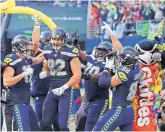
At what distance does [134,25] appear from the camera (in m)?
15.2

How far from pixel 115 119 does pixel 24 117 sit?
122 cm

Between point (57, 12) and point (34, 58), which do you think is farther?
point (57, 12)

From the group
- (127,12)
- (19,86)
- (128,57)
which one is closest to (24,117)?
(19,86)

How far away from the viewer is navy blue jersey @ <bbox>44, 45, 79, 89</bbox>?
24.1 ft

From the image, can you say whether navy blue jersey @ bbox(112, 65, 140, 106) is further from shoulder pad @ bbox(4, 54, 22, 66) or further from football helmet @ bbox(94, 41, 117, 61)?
shoulder pad @ bbox(4, 54, 22, 66)

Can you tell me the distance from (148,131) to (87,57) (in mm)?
1363

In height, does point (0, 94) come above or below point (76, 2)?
below

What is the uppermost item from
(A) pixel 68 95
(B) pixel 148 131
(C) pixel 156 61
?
(C) pixel 156 61

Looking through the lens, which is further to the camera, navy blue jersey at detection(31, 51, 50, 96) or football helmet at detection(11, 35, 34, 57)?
navy blue jersey at detection(31, 51, 50, 96)

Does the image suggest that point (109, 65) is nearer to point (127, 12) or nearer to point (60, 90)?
point (60, 90)

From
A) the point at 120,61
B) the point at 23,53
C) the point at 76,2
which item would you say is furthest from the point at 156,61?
the point at 76,2

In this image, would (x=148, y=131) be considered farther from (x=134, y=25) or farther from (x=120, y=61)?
(x=134, y=25)

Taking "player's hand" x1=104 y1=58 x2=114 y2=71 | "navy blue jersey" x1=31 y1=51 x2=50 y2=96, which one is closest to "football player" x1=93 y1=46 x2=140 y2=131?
"player's hand" x1=104 y1=58 x2=114 y2=71

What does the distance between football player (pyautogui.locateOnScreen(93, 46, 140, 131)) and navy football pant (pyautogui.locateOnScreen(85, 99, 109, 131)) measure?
0.77 metres
